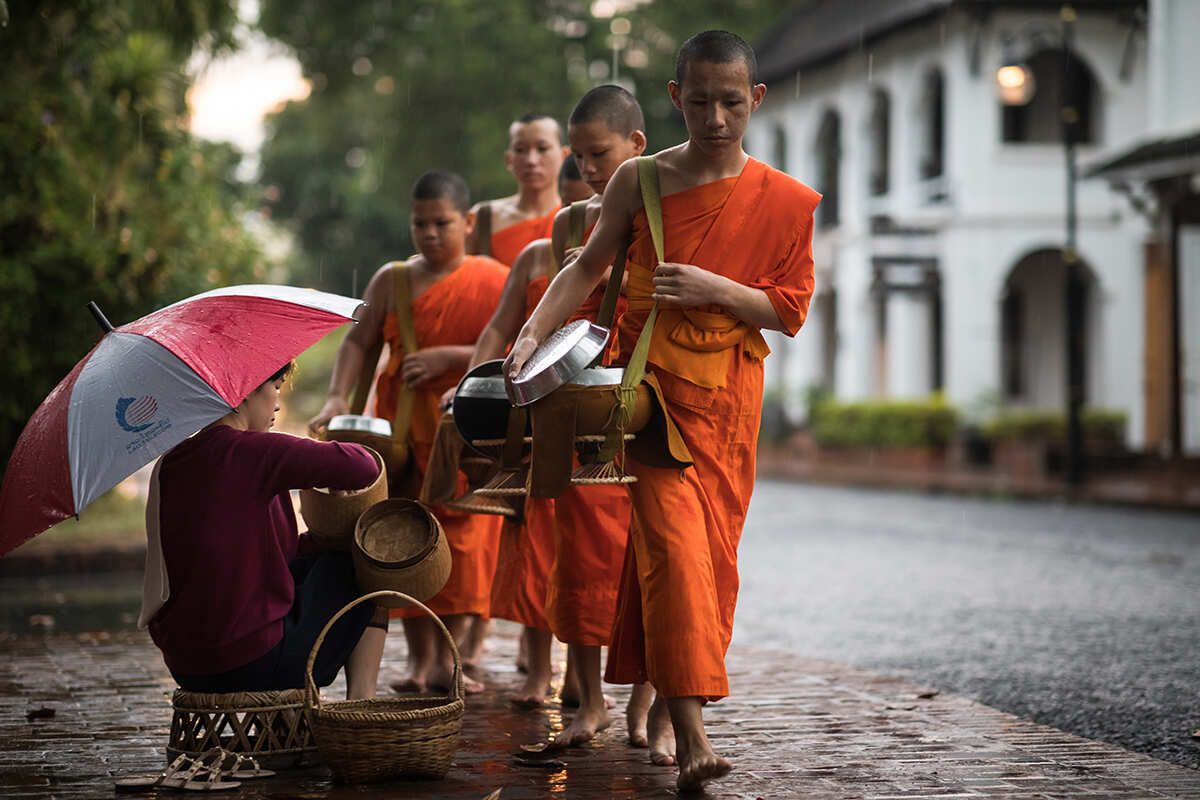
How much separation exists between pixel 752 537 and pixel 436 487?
33.1 ft

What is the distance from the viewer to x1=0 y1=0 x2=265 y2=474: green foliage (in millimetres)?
12625

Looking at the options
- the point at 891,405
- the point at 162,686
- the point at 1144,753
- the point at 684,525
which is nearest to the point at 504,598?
the point at 162,686

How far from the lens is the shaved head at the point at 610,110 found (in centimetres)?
607

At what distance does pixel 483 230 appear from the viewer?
26.1ft

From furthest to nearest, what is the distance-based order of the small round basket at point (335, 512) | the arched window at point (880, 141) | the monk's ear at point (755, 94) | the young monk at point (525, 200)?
the arched window at point (880, 141), the young monk at point (525, 200), the small round basket at point (335, 512), the monk's ear at point (755, 94)

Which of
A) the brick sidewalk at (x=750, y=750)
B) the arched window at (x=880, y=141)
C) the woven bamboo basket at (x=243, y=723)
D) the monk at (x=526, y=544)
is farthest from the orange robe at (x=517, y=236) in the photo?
the arched window at (x=880, y=141)

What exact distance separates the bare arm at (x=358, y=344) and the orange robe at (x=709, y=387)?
207 centimetres

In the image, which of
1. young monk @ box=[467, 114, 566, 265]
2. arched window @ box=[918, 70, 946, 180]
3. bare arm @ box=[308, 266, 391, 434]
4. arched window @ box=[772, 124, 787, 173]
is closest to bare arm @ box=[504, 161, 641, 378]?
bare arm @ box=[308, 266, 391, 434]

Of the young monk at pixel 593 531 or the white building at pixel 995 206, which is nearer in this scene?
the young monk at pixel 593 531

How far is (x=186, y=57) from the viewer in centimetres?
1511

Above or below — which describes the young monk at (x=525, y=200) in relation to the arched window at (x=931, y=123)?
below

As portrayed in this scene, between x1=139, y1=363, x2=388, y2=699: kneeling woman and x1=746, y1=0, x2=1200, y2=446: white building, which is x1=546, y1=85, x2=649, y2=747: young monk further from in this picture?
x1=746, y1=0, x2=1200, y2=446: white building

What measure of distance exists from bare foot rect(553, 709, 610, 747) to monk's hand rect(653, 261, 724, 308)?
1504mm

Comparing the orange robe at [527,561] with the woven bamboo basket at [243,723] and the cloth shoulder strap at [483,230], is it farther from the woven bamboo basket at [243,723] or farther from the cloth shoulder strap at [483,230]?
the woven bamboo basket at [243,723]
